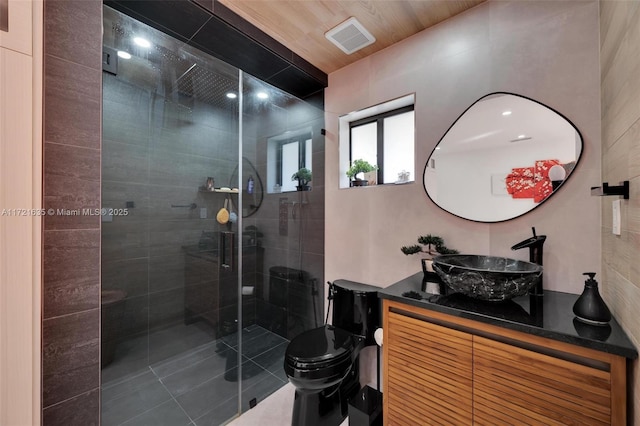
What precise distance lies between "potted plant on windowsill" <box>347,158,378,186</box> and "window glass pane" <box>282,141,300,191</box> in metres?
0.55

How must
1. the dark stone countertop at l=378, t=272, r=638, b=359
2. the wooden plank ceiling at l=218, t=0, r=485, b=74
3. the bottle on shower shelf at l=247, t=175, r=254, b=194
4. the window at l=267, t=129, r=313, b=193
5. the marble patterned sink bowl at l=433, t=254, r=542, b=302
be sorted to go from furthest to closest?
1. the window at l=267, t=129, r=313, b=193
2. the bottle on shower shelf at l=247, t=175, r=254, b=194
3. the wooden plank ceiling at l=218, t=0, r=485, b=74
4. the marble patterned sink bowl at l=433, t=254, r=542, b=302
5. the dark stone countertop at l=378, t=272, r=638, b=359

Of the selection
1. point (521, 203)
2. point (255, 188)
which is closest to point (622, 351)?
point (521, 203)

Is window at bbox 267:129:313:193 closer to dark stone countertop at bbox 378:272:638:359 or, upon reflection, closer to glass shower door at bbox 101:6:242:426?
glass shower door at bbox 101:6:242:426

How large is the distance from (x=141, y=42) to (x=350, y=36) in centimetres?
136

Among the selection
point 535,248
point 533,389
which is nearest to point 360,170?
point 535,248

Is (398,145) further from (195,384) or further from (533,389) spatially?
(195,384)

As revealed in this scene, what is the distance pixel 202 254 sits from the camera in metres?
2.01

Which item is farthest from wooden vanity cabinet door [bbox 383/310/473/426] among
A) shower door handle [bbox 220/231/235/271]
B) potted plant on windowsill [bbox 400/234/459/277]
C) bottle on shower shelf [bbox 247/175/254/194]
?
bottle on shower shelf [bbox 247/175/254/194]

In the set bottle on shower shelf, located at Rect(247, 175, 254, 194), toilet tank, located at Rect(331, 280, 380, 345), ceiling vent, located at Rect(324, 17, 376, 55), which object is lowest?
toilet tank, located at Rect(331, 280, 380, 345)

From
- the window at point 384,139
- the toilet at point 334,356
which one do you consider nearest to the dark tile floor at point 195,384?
the toilet at point 334,356

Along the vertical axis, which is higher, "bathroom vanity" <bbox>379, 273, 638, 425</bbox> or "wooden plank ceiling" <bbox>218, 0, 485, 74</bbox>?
"wooden plank ceiling" <bbox>218, 0, 485, 74</bbox>

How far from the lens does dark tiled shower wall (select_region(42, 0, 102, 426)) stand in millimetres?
1033

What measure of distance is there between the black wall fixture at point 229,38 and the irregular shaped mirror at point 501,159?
1282 mm

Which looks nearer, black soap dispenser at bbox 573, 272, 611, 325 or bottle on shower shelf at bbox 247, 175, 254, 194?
black soap dispenser at bbox 573, 272, 611, 325
